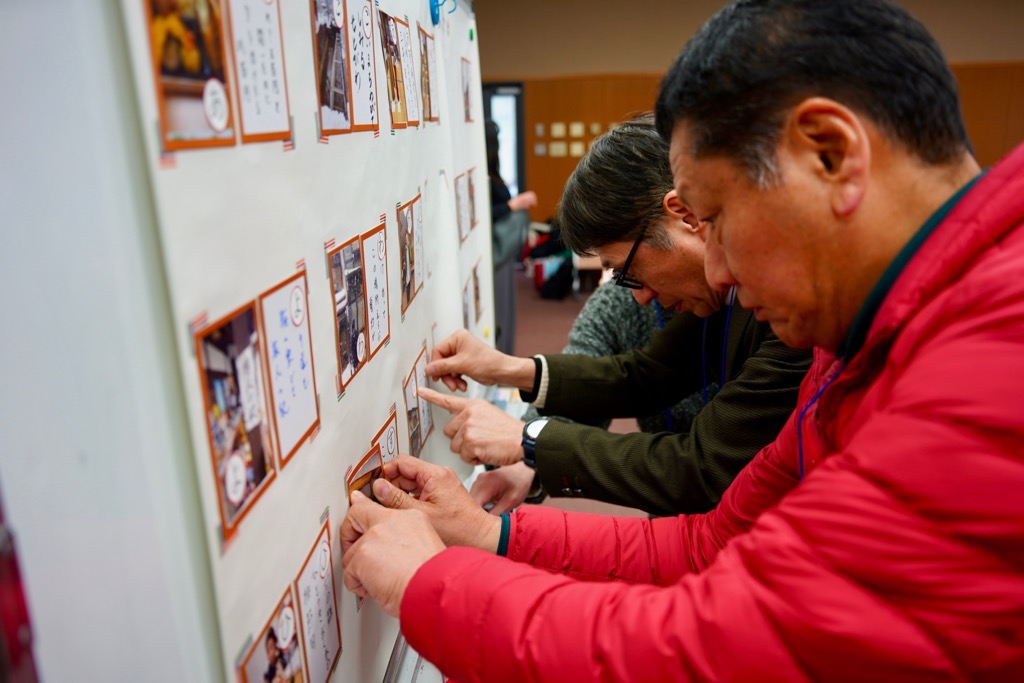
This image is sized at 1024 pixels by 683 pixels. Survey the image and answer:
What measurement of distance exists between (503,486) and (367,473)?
0.53 m

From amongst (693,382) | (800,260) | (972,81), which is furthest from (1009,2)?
(800,260)

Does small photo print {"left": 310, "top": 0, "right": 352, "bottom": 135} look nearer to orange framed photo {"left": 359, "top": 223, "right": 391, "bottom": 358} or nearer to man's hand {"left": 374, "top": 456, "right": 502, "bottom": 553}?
orange framed photo {"left": 359, "top": 223, "right": 391, "bottom": 358}

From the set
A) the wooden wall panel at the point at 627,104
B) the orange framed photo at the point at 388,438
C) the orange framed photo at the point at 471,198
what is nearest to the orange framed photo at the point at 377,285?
the orange framed photo at the point at 388,438

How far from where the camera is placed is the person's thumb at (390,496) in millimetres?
945

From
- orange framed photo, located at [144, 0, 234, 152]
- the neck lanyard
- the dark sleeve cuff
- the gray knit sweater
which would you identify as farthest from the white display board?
the gray knit sweater

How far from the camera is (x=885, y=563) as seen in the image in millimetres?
560

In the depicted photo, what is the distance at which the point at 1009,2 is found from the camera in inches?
286

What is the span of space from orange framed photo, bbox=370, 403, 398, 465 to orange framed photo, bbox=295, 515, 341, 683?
197 mm

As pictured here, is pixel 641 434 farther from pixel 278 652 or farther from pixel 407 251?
pixel 278 652

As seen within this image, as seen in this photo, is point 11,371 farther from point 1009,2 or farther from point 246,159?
point 1009,2

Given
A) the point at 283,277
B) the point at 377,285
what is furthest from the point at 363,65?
the point at 283,277

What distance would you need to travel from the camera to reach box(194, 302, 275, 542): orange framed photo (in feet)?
1.74

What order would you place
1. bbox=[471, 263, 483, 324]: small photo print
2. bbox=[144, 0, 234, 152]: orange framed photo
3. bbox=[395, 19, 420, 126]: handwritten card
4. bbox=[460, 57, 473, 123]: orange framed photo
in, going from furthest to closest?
bbox=[471, 263, 483, 324]: small photo print < bbox=[460, 57, 473, 123]: orange framed photo < bbox=[395, 19, 420, 126]: handwritten card < bbox=[144, 0, 234, 152]: orange framed photo

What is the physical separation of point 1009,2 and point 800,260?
339 inches
